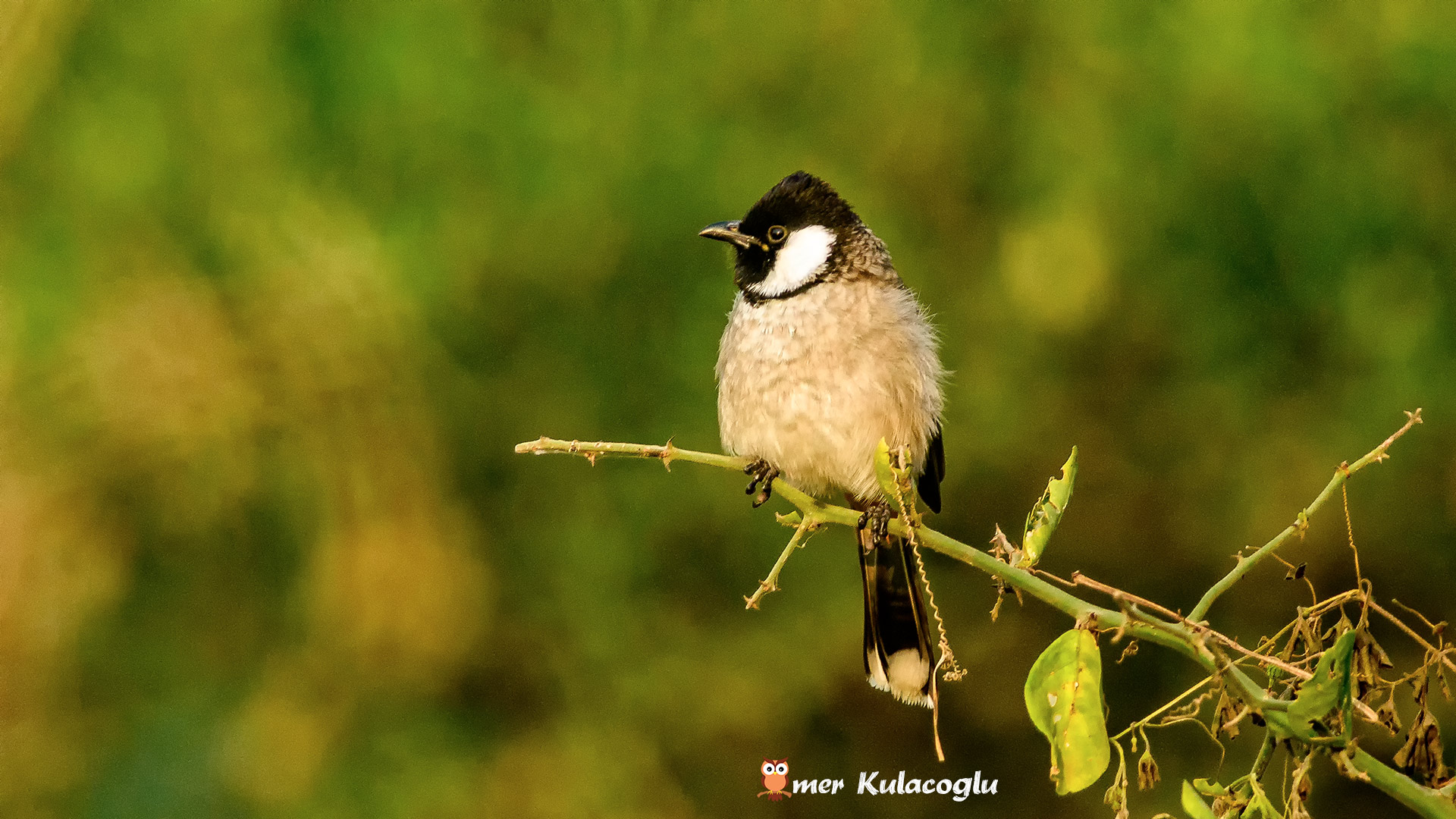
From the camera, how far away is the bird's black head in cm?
277

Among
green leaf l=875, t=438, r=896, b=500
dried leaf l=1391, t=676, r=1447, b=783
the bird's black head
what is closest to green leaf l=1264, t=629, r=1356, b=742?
dried leaf l=1391, t=676, r=1447, b=783

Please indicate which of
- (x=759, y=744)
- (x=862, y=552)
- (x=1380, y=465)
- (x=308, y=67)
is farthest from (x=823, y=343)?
(x=308, y=67)

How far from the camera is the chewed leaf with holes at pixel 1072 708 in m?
1.12

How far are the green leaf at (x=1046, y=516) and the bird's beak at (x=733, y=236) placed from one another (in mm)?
Result: 1549

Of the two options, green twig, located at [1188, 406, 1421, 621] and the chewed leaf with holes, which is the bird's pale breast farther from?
the chewed leaf with holes

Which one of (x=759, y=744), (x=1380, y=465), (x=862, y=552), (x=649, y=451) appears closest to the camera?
(x=649, y=451)

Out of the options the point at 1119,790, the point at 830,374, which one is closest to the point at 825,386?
the point at 830,374

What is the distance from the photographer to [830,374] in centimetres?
266

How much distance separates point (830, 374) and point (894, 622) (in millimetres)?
519

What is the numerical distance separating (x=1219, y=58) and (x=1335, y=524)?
1417 mm

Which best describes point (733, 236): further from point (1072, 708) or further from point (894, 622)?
point (1072, 708)

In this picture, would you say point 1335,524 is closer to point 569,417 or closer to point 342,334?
point 569,417

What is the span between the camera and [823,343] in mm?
2670

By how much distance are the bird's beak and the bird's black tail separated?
2.17 feet
